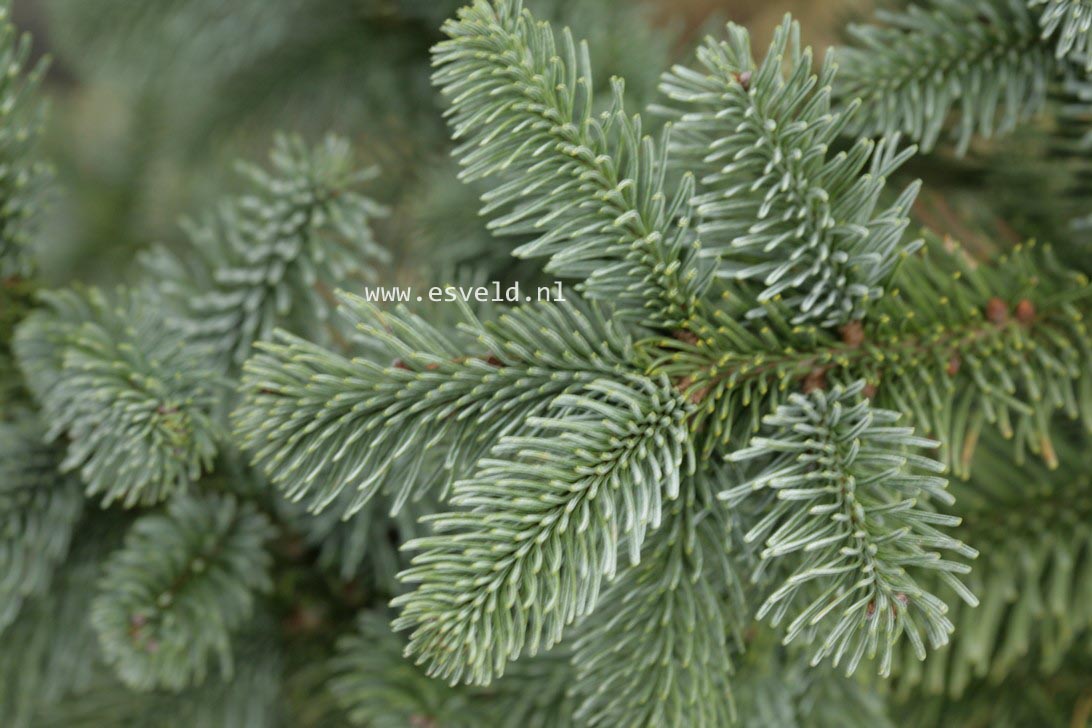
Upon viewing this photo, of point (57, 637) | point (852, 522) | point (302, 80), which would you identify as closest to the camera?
point (852, 522)

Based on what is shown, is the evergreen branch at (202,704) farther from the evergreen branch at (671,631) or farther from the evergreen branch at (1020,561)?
the evergreen branch at (1020,561)

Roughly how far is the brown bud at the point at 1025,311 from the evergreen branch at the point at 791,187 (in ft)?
0.32

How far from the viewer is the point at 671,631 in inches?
15.5

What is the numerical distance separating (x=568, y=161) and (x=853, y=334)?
5.8 inches

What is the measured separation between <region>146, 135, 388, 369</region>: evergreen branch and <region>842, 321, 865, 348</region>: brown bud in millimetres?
246

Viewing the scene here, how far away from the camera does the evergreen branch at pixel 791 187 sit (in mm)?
355

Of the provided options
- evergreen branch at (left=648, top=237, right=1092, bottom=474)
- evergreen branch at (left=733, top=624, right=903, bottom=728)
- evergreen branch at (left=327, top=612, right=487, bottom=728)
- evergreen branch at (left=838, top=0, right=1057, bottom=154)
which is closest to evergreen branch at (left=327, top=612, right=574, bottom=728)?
evergreen branch at (left=327, top=612, right=487, bottom=728)

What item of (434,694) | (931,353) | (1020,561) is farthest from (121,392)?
(1020,561)

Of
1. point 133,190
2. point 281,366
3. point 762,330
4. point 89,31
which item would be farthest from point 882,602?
point 133,190

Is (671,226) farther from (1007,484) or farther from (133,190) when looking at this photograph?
(133,190)

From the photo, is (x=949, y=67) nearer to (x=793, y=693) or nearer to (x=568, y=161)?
(x=568, y=161)

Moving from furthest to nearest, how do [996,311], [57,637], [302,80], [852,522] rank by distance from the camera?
[302,80], [57,637], [996,311], [852,522]

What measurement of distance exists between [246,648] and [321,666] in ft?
0.16

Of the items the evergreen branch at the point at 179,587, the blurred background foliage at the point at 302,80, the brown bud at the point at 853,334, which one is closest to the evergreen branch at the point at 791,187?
the brown bud at the point at 853,334
